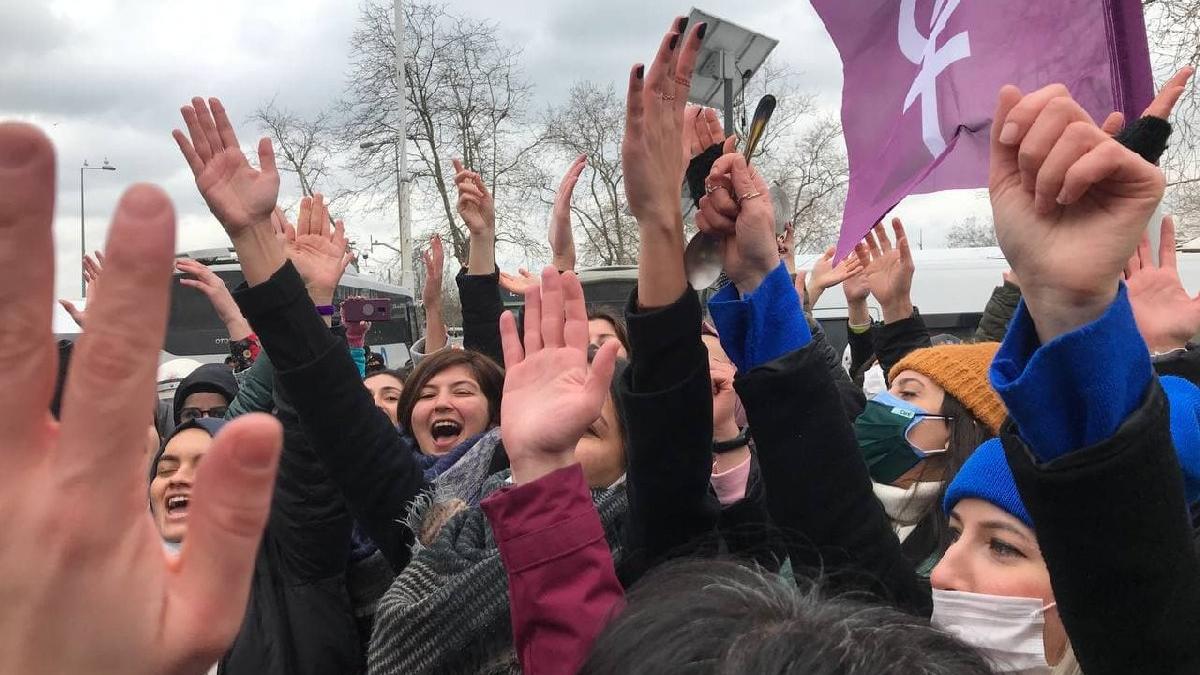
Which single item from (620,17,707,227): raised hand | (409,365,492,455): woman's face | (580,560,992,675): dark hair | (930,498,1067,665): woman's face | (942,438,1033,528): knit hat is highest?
(620,17,707,227): raised hand

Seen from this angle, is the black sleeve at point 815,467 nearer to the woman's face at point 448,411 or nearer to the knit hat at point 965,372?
the knit hat at point 965,372

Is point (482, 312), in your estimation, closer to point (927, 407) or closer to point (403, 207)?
point (927, 407)

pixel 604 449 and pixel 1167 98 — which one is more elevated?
pixel 1167 98

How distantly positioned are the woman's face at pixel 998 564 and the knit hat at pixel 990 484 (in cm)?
2

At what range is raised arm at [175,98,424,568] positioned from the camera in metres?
1.82

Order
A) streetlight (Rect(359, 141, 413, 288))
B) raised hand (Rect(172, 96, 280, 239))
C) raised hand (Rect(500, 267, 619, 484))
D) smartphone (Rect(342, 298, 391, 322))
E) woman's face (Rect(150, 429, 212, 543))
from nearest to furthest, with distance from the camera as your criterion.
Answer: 1. raised hand (Rect(500, 267, 619, 484))
2. raised hand (Rect(172, 96, 280, 239))
3. woman's face (Rect(150, 429, 212, 543))
4. smartphone (Rect(342, 298, 391, 322))
5. streetlight (Rect(359, 141, 413, 288))

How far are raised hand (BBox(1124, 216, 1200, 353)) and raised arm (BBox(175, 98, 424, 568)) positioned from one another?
1886mm

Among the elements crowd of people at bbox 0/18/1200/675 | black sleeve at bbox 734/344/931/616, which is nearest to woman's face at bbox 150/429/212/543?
crowd of people at bbox 0/18/1200/675

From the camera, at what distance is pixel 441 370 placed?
2.86 metres

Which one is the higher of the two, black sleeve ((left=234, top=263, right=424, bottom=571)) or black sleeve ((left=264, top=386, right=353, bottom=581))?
black sleeve ((left=234, top=263, right=424, bottom=571))

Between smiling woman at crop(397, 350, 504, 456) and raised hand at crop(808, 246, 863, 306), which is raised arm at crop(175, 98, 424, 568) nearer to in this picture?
smiling woman at crop(397, 350, 504, 456)

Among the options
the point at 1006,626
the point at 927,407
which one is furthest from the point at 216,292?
the point at 1006,626

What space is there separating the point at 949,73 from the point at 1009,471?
120 cm

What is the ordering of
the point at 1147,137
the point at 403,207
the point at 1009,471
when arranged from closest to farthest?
the point at 1147,137
the point at 1009,471
the point at 403,207
